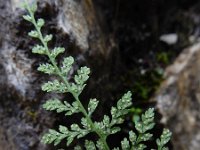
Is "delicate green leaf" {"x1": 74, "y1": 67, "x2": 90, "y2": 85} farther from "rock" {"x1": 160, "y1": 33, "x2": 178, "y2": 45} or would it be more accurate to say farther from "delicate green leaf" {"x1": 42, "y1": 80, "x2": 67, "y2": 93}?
"rock" {"x1": 160, "y1": 33, "x2": 178, "y2": 45}

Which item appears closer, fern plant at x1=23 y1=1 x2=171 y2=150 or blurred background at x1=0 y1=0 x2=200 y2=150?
fern plant at x1=23 y1=1 x2=171 y2=150

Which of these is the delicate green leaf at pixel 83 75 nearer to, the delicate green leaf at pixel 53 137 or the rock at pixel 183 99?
the delicate green leaf at pixel 53 137

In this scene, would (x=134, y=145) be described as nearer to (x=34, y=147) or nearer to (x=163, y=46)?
(x=34, y=147)

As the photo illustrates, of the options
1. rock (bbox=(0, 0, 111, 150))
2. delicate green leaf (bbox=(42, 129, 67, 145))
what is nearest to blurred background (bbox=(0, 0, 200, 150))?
rock (bbox=(0, 0, 111, 150))

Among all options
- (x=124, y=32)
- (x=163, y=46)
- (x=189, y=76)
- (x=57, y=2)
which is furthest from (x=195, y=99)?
(x=57, y=2)

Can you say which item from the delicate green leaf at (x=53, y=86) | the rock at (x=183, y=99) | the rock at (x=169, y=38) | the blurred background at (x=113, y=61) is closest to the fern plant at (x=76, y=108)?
the delicate green leaf at (x=53, y=86)

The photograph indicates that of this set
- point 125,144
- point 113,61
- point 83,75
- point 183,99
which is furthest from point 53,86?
point 183,99

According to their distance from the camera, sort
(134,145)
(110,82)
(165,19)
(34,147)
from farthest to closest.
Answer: (165,19)
(110,82)
(34,147)
(134,145)

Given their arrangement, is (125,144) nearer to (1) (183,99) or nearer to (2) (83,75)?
(2) (83,75)

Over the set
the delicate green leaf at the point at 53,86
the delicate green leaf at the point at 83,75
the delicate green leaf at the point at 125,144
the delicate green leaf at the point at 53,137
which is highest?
the delicate green leaf at the point at 53,86
